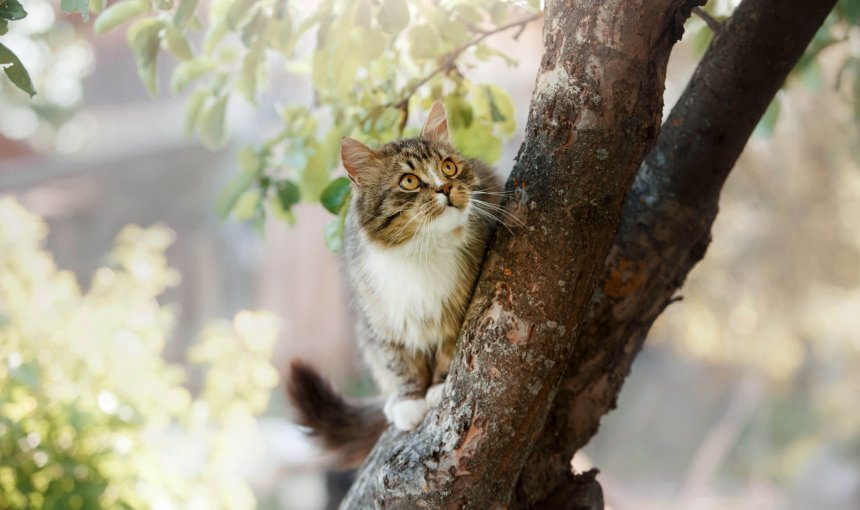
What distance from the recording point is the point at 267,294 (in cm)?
562

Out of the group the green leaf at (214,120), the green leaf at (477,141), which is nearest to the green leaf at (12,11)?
the green leaf at (214,120)

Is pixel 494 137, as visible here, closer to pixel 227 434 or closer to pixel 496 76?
pixel 227 434

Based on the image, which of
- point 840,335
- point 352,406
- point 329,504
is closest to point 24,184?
point 329,504

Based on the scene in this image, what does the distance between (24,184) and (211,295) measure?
5.08 ft

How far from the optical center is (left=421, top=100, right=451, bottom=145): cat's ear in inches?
53.2

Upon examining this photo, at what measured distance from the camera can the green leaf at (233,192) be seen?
155cm

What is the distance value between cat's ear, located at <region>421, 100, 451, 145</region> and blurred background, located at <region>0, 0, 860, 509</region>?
15cm

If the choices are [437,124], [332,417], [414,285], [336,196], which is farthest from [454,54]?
[332,417]

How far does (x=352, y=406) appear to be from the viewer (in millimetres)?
1722

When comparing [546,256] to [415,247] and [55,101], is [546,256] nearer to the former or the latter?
[415,247]

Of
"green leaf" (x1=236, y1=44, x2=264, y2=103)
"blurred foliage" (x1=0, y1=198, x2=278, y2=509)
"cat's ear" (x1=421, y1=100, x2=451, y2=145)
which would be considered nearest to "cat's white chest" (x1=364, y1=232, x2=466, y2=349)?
"cat's ear" (x1=421, y1=100, x2=451, y2=145)

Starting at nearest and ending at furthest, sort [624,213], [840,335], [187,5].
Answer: [187,5] < [624,213] < [840,335]

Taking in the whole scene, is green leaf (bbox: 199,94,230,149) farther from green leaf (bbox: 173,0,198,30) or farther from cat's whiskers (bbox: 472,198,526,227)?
cat's whiskers (bbox: 472,198,526,227)

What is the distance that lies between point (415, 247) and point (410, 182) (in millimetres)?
123
